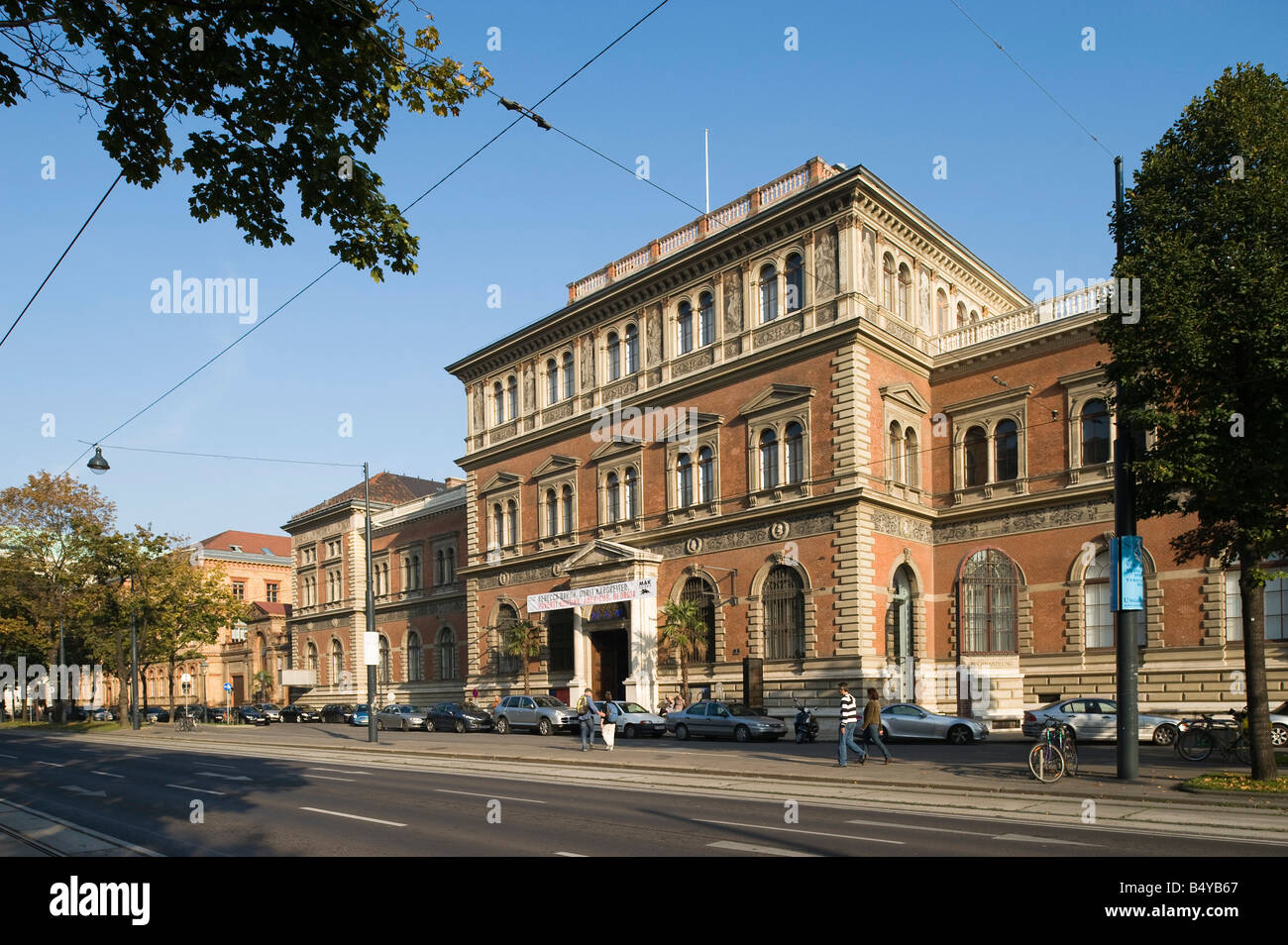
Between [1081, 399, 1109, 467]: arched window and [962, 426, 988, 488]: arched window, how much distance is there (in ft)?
13.6

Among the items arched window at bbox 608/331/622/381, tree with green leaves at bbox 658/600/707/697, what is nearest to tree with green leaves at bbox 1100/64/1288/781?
tree with green leaves at bbox 658/600/707/697

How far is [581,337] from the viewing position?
49.6 m

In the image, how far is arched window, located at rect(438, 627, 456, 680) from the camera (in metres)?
60.9

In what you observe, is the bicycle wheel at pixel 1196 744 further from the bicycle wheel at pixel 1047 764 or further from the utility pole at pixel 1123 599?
the bicycle wheel at pixel 1047 764

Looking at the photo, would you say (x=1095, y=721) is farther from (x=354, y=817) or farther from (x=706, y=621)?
(x=354, y=817)

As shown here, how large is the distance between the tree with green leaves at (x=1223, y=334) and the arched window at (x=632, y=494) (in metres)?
28.6

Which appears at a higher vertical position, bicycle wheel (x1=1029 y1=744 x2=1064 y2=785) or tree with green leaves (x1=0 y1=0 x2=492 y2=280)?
Result: tree with green leaves (x1=0 y1=0 x2=492 y2=280)

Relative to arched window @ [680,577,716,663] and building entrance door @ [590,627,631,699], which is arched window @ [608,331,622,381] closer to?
arched window @ [680,577,716,663]

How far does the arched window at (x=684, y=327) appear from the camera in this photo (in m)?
44.3

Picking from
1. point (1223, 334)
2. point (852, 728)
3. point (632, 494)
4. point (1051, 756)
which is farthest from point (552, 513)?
point (1223, 334)

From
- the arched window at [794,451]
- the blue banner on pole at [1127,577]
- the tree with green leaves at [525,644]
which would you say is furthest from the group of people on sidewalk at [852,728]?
the tree with green leaves at [525,644]

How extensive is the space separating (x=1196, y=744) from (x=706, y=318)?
26567mm
